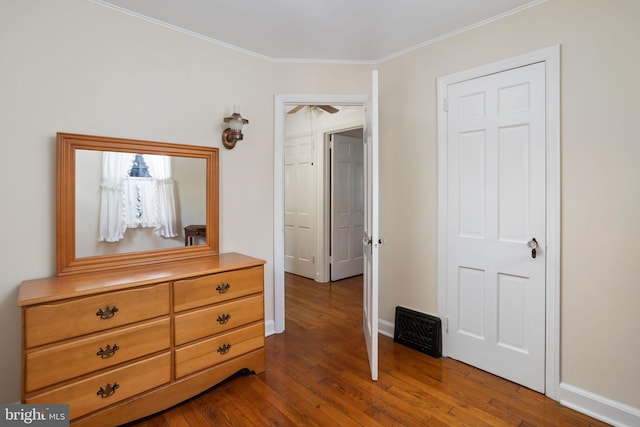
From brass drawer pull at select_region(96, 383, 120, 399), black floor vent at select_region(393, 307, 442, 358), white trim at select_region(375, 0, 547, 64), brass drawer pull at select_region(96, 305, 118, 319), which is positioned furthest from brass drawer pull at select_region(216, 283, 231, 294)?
white trim at select_region(375, 0, 547, 64)

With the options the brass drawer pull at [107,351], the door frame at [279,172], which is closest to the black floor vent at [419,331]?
the door frame at [279,172]

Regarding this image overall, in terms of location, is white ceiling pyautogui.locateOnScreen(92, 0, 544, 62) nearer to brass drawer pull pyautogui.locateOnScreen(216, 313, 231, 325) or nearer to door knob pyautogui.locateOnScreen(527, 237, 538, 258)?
door knob pyautogui.locateOnScreen(527, 237, 538, 258)

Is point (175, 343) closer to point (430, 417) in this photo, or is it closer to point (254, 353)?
point (254, 353)

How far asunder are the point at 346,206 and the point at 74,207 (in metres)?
3.40

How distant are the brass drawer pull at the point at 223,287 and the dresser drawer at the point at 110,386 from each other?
0.44 m

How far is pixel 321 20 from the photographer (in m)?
2.22

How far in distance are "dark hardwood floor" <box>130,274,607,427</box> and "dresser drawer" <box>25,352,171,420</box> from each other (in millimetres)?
233

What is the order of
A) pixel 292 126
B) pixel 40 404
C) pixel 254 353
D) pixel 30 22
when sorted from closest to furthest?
pixel 40 404, pixel 30 22, pixel 254 353, pixel 292 126

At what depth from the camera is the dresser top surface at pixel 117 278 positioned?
1.51m

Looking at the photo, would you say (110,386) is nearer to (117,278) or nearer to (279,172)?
(117,278)

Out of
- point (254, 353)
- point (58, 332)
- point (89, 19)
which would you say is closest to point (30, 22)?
point (89, 19)

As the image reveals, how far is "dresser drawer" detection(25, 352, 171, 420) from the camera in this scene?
1.51 metres

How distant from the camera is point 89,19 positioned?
1944 millimetres

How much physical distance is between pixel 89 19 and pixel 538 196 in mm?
2983
